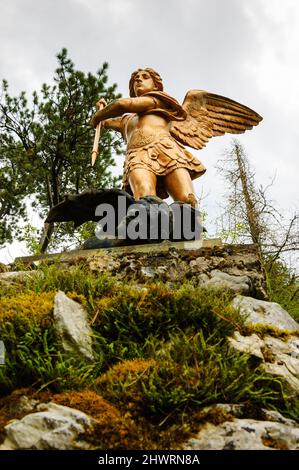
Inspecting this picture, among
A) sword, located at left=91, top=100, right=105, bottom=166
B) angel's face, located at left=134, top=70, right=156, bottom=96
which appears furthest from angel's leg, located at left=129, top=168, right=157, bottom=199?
angel's face, located at left=134, top=70, right=156, bottom=96

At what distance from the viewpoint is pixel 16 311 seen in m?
2.48

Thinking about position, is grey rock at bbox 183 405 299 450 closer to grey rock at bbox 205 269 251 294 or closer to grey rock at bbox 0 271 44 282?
grey rock at bbox 205 269 251 294

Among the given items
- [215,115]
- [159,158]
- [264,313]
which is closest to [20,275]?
[264,313]

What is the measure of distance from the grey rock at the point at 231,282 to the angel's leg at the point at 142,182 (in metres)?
1.35

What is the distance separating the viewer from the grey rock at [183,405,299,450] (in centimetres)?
178

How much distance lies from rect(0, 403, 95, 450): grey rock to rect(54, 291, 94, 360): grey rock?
1.65 feet

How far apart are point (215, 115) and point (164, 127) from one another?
117 centimetres

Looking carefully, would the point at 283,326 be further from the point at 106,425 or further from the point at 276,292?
the point at 276,292

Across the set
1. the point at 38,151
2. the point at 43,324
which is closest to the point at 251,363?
the point at 43,324

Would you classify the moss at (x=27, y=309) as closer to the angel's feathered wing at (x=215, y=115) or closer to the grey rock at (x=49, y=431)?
the grey rock at (x=49, y=431)

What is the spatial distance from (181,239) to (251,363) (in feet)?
6.16

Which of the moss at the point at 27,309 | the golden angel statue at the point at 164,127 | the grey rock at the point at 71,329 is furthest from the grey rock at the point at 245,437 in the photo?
the golden angel statue at the point at 164,127

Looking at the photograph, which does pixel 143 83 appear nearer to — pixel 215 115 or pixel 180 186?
pixel 215 115

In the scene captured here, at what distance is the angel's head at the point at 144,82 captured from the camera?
560 centimetres
